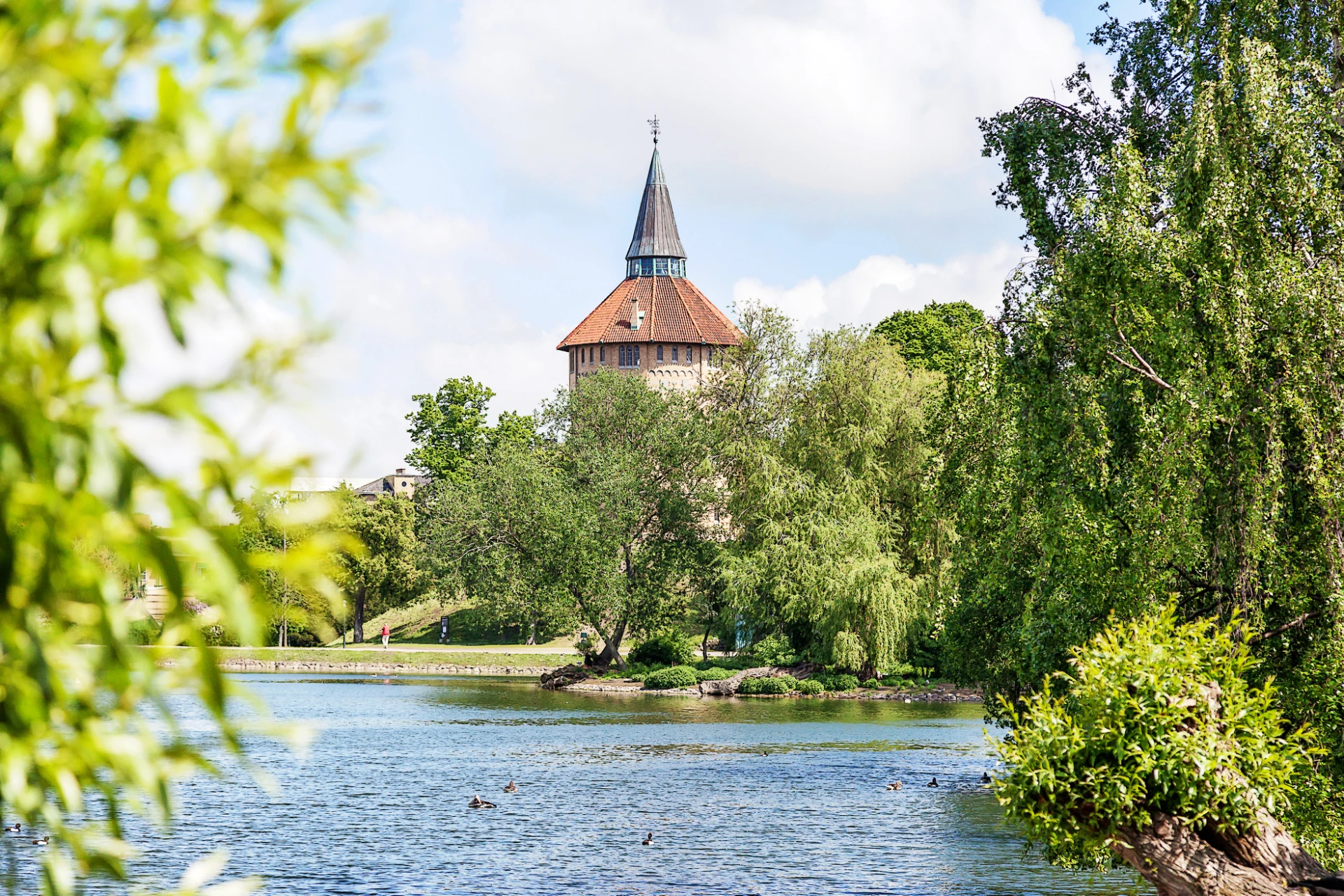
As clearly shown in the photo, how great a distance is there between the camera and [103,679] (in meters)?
2.46

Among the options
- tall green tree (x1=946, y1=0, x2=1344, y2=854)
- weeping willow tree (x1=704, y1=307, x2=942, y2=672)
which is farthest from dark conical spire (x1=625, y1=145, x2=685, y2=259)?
tall green tree (x1=946, y1=0, x2=1344, y2=854)

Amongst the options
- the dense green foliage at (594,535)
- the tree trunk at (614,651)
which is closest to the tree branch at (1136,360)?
the dense green foliage at (594,535)

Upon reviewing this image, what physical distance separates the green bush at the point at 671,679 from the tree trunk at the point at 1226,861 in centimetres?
4573

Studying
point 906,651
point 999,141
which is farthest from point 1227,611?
point 906,651

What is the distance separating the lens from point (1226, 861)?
11.0 metres

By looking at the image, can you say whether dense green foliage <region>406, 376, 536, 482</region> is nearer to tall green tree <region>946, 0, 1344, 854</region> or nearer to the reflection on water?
the reflection on water

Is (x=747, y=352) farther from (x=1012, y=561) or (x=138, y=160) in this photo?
(x=138, y=160)

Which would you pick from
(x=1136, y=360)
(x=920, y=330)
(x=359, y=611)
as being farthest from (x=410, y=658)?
(x=1136, y=360)

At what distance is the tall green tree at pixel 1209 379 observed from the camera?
46.8ft

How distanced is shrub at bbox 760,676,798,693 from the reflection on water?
26.5 ft

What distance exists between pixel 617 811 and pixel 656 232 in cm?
7657

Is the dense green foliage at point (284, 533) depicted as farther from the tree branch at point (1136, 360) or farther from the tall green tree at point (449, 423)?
the tall green tree at point (449, 423)

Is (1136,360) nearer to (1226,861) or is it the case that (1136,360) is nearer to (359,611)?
(1226,861)

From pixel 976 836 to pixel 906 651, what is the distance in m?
28.9
